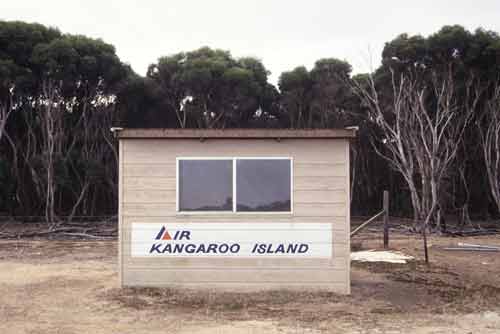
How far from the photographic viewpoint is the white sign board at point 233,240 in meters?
9.14

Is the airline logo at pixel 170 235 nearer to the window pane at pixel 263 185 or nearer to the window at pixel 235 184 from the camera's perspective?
the window at pixel 235 184

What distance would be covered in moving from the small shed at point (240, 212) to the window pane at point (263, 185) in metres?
0.01

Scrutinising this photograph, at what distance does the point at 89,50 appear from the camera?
995 inches

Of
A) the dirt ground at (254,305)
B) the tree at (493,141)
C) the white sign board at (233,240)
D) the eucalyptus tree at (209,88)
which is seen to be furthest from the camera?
the eucalyptus tree at (209,88)

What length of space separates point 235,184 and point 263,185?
0.42 metres

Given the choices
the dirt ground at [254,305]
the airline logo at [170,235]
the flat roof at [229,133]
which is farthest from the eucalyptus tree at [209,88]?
the airline logo at [170,235]

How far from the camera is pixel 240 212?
30.2ft

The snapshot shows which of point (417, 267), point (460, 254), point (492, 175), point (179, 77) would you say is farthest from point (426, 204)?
point (179, 77)

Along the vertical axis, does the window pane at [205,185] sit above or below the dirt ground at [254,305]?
above

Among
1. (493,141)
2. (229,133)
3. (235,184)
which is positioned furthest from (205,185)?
(493,141)

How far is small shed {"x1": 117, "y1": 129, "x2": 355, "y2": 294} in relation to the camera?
360 inches

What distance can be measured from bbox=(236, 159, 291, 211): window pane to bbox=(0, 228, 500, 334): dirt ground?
1.30 meters

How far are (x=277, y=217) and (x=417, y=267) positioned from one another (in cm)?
443

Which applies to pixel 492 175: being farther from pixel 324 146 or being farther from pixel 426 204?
pixel 324 146
